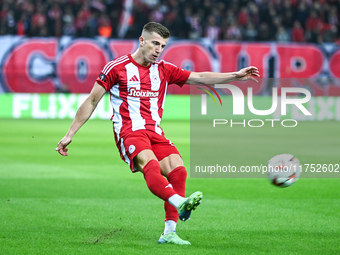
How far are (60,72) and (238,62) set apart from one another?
7.33 metres

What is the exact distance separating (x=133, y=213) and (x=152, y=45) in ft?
8.19

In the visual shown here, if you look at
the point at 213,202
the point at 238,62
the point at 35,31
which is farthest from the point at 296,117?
the point at 213,202

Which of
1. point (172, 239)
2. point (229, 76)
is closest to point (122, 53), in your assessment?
point (229, 76)

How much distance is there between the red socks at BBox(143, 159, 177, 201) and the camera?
5.67m

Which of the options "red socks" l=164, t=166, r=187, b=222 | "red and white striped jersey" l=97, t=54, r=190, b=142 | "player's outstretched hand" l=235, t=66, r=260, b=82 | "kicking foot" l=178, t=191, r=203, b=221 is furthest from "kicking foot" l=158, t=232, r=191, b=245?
"player's outstretched hand" l=235, t=66, r=260, b=82

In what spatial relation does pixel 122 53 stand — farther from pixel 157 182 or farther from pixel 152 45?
pixel 157 182

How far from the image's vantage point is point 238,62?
27.3 metres

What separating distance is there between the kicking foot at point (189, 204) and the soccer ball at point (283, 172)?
258 centimetres

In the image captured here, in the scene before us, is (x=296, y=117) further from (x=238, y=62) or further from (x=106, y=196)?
(x=106, y=196)

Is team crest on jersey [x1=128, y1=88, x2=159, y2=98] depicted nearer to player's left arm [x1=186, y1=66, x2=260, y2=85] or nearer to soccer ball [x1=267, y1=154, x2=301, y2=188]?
player's left arm [x1=186, y1=66, x2=260, y2=85]

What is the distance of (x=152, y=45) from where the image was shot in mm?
6176

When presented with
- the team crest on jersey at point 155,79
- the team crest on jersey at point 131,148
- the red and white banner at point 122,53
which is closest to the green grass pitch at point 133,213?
the team crest on jersey at point 131,148

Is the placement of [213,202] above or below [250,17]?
below

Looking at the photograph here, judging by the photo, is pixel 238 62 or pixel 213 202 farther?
pixel 238 62
